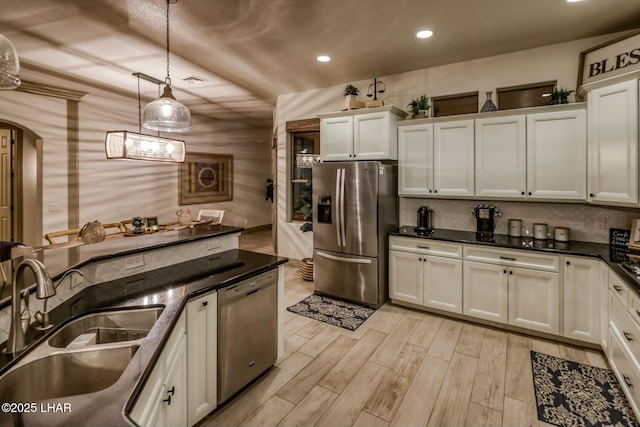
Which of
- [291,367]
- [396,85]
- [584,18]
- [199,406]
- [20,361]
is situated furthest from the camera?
[396,85]

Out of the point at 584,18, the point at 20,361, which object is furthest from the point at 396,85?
the point at 20,361

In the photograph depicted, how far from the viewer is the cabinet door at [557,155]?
117 inches

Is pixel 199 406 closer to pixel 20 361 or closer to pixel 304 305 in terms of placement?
pixel 20 361

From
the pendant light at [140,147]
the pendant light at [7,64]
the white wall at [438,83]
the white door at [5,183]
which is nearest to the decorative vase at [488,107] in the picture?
the white wall at [438,83]

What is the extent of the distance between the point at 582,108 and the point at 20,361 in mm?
4133

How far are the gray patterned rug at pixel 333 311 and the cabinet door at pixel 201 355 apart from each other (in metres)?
1.66

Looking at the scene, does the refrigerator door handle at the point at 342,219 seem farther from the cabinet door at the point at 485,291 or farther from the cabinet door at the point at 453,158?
the cabinet door at the point at 485,291

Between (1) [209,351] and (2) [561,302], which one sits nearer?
(1) [209,351]

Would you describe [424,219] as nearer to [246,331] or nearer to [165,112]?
[246,331]

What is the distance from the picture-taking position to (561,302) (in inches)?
113

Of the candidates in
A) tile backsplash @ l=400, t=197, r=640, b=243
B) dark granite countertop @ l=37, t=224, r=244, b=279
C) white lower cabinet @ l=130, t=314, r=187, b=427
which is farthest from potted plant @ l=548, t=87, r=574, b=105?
white lower cabinet @ l=130, t=314, r=187, b=427

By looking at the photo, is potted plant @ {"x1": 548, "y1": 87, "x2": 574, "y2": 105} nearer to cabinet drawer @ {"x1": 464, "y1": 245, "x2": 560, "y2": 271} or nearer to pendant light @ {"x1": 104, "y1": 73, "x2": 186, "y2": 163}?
cabinet drawer @ {"x1": 464, "y1": 245, "x2": 560, "y2": 271}

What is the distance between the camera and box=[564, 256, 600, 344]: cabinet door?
273 cm

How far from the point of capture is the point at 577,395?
87.7 inches
